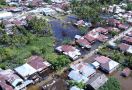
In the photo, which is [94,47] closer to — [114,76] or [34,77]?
[114,76]

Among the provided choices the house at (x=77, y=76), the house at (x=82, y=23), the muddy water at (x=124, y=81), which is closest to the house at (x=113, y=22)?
the house at (x=82, y=23)

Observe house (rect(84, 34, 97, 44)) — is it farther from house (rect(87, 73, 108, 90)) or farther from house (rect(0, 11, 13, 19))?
house (rect(0, 11, 13, 19))

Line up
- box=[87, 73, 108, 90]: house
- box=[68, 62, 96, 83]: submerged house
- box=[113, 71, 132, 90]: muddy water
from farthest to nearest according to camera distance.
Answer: box=[68, 62, 96, 83]: submerged house → box=[113, 71, 132, 90]: muddy water → box=[87, 73, 108, 90]: house

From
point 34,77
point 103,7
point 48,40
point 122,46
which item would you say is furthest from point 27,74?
point 103,7

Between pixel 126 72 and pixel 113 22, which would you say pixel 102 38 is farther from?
pixel 126 72

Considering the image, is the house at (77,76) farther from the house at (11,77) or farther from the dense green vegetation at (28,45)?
the house at (11,77)

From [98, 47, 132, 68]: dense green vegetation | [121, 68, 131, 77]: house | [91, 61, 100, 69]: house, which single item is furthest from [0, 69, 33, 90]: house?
[98, 47, 132, 68]: dense green vegetation

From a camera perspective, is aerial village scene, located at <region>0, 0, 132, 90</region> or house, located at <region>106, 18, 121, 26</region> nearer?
aerial village scene, located at <region>0, 0, 132, 90</region>
